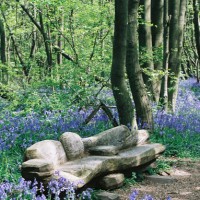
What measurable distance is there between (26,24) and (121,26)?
18651mm

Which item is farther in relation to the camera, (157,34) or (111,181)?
(157,34)

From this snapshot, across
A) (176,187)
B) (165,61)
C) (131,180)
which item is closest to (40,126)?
(131,180)

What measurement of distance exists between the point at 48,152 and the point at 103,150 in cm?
109

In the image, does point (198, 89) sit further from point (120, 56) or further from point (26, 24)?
point (120, 56)

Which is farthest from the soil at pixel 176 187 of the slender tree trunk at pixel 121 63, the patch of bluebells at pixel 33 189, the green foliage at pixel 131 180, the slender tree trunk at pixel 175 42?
the slender tree trunk at pixel 175 42

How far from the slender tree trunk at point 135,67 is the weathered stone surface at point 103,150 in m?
2.68

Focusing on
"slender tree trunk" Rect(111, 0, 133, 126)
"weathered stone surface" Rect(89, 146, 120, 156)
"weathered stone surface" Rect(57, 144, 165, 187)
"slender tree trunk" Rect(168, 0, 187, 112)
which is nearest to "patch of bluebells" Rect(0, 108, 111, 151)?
"slender tree trunk" Rect(111, 0, 133, 126)

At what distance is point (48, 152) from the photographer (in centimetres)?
568

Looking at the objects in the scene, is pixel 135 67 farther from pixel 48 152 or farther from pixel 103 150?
pixel 48 152

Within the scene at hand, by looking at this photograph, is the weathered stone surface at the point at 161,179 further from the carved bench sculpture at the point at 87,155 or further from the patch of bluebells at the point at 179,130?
the patch of bluebells at the point at 179,130

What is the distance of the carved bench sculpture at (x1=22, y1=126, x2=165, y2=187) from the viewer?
16.9 ft

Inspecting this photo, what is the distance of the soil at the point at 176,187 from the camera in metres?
6.28

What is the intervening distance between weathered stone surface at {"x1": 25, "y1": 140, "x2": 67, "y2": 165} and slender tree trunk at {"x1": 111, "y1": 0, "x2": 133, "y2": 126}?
2.57 m

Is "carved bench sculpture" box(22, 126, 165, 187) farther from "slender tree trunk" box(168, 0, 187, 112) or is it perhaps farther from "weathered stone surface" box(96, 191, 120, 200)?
"slender tree trunk" box(168, 0, 187, 112)
